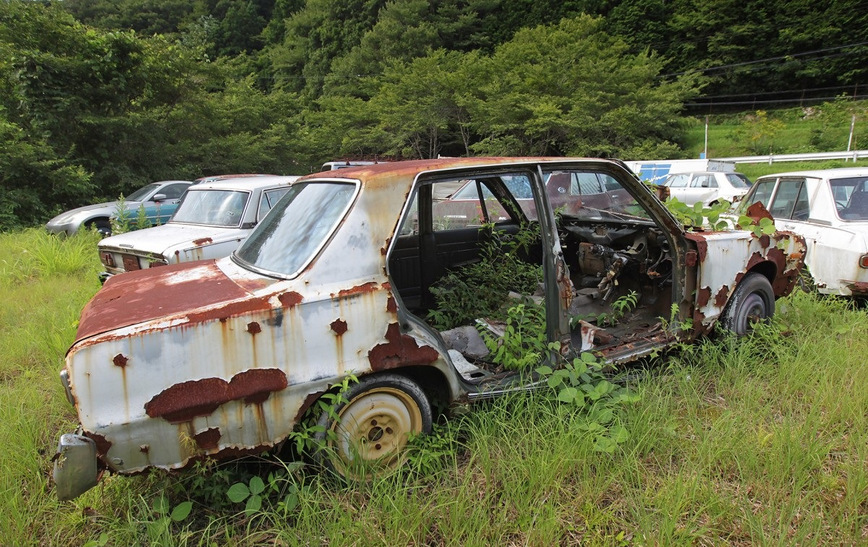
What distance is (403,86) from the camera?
82.6 feet

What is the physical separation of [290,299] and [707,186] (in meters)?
15.1

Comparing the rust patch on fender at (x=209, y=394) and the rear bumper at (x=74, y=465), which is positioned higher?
the rust patch on fender at (x=209, y=394)

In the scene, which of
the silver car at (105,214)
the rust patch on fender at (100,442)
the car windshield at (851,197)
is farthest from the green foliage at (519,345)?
the silver car at (105,214)

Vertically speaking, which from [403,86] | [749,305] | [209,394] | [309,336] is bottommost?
[749,305]

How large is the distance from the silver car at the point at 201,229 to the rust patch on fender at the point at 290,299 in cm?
351

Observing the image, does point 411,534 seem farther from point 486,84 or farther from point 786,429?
point 486,84

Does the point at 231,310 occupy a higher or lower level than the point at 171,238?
lower

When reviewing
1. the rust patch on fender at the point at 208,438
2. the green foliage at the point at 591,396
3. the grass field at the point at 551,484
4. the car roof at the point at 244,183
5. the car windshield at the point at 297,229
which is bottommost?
the grass field at the point at 551,484

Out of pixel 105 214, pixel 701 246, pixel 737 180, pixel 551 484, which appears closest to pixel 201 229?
pixel 551 484

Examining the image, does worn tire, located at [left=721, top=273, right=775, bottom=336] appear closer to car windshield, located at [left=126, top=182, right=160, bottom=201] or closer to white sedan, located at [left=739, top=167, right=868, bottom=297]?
white sedan, located at [left=739, top=167, right=868, bottom=297]

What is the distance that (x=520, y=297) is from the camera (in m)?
3.81

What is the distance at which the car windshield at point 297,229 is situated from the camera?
2.42 metres

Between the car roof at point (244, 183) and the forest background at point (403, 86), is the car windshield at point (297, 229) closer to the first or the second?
the car roof at point (244, 183)

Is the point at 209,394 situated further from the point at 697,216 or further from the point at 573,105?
the point at 573,105
